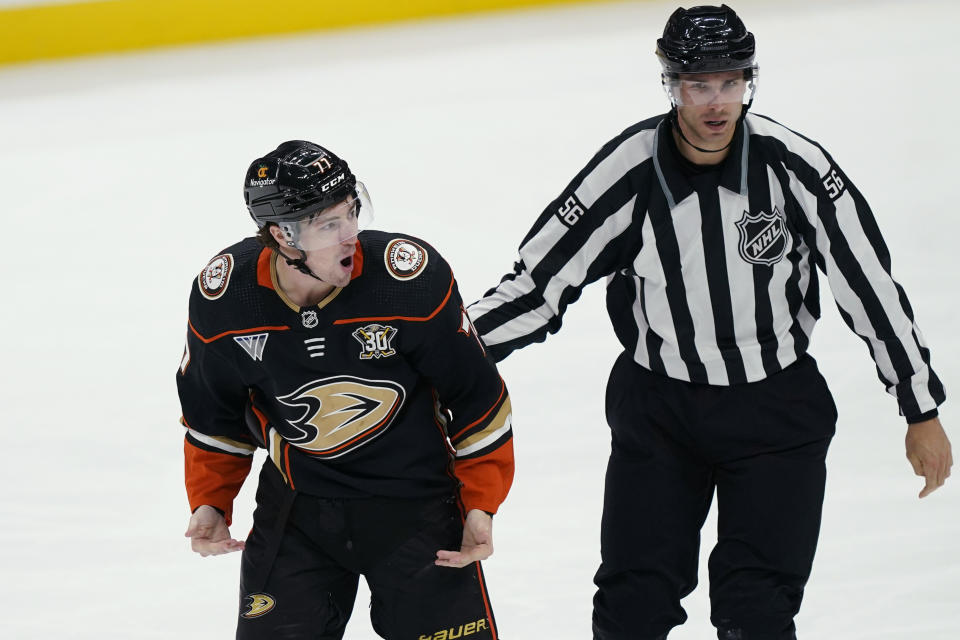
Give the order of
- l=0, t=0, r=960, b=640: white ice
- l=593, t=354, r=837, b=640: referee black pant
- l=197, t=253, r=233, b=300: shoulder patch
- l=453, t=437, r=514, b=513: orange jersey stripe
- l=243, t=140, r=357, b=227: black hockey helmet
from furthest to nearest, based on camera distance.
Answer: l=0, t=0, r=960, b=640: white ice < l=593, t=354, r=837, b=640: referee black pant < l=453, t=437, r=514, b=513: orange jersey stripe < l=197, t=253, r=233, b=300: shoulder patch < l=243, t=140, r=357, b=227: black hockey helmet

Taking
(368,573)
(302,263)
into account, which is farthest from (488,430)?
(302,263)

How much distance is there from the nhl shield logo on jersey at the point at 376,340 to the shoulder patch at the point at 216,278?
215 mm

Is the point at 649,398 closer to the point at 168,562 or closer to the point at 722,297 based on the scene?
the point at 722,297

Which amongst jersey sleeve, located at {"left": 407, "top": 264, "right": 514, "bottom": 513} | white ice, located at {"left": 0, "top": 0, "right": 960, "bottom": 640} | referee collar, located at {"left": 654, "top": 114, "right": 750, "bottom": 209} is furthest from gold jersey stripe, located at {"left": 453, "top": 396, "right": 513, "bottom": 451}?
white ice, located at {"left": 0, "top": 0, "right": 960, "bottom": 640}

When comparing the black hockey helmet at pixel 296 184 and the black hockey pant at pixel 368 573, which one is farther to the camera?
the black hockey pant at pixel 368 573

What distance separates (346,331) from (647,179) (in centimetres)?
60

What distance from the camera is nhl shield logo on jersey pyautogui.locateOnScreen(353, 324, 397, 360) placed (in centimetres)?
189

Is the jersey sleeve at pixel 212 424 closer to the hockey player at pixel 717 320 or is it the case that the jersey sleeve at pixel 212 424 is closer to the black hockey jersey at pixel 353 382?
the black hockey jersey at pixel 353 382

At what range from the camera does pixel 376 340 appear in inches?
74.8

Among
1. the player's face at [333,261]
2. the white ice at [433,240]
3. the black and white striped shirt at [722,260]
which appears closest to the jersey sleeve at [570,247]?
the black and white striped shirt at [722,260]

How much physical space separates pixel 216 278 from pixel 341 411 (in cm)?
28

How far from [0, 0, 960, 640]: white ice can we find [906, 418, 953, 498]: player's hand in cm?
66

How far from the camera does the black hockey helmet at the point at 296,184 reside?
5.94ft

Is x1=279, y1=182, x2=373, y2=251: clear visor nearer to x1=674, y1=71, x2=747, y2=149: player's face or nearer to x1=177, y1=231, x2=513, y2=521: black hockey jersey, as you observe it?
x1=177, y1=231, x2=513, y2=521: black hockey jersey
